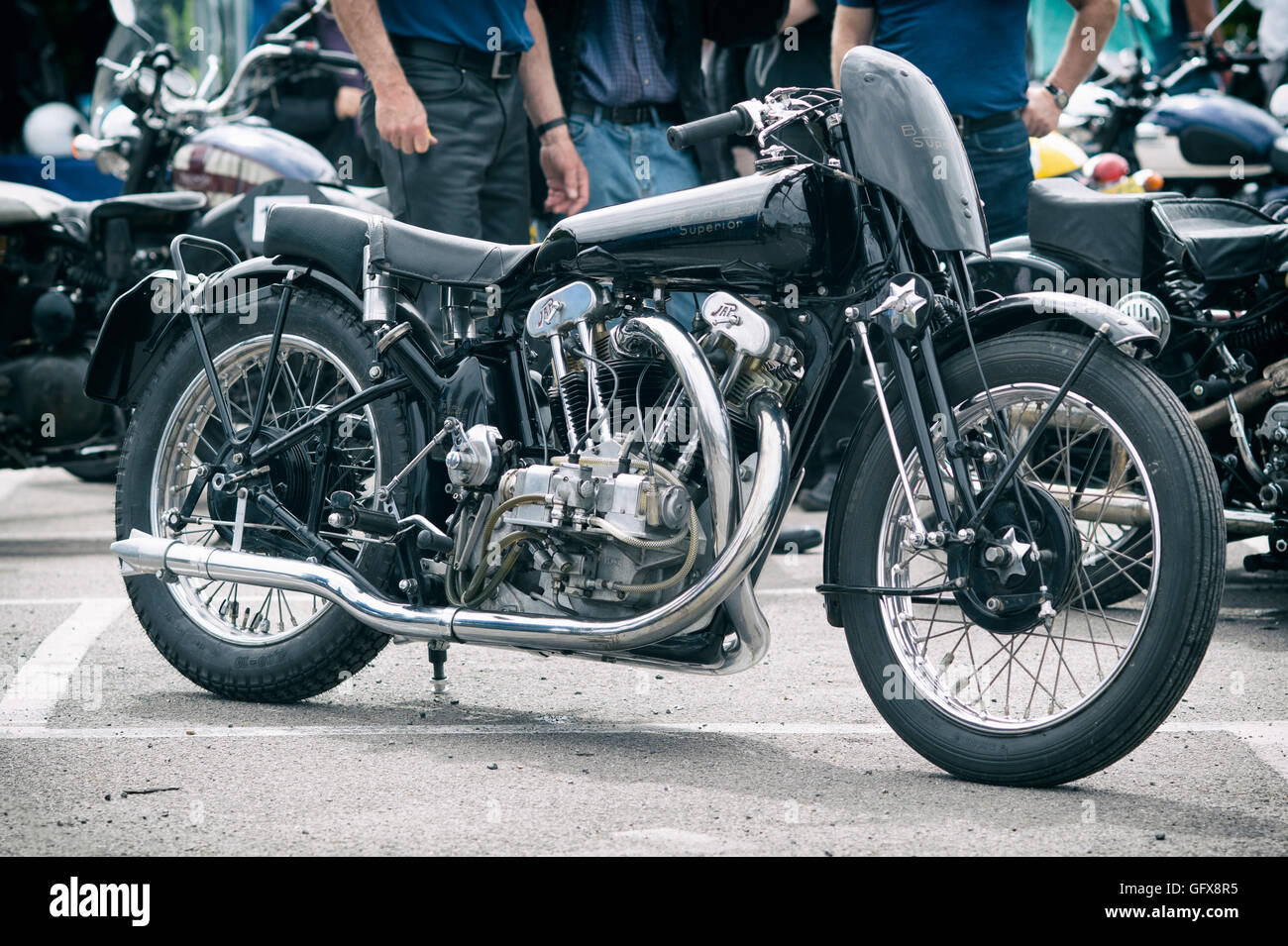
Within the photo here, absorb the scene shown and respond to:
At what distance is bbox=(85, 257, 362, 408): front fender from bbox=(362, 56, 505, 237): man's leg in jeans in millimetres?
1022

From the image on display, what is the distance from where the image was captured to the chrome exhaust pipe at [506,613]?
3367 mm

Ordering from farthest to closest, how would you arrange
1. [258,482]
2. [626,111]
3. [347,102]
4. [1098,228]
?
[347,102], [626,111], [1098,228], [258,482]

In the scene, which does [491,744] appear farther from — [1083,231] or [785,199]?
[1083,231]

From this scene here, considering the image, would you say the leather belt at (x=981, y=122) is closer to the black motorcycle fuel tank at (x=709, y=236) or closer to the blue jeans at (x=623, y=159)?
the blue jeans at (x=623, y=159)

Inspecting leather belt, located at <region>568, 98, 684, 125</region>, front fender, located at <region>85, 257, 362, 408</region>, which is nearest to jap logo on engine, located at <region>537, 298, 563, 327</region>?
front fender, located at <region>85, 257, 362, 408</region>

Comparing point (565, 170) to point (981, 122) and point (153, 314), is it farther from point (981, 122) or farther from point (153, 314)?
point (153, 314)

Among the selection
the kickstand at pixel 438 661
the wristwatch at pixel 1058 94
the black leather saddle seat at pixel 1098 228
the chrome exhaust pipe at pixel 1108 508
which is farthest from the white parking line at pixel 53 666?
the wristwatch at pixel 1058 94

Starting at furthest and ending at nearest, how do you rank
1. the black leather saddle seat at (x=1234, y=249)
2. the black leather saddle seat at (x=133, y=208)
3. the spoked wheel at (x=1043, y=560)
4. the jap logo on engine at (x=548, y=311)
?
the black leather saddle seat at (x=133, y=208) → the black leather saddle seat at (x=1234, y=249) → the jap logo on engine at (x=548, y=311) → the spoked wheel at (x=1043, y=560)

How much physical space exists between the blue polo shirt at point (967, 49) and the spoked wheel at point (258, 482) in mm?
2159

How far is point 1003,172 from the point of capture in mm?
5348

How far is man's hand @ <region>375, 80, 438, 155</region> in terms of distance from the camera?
199 inches

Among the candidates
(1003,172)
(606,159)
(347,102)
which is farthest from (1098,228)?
(347,102)

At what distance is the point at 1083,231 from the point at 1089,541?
159 centimetres

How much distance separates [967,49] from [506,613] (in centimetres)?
259
